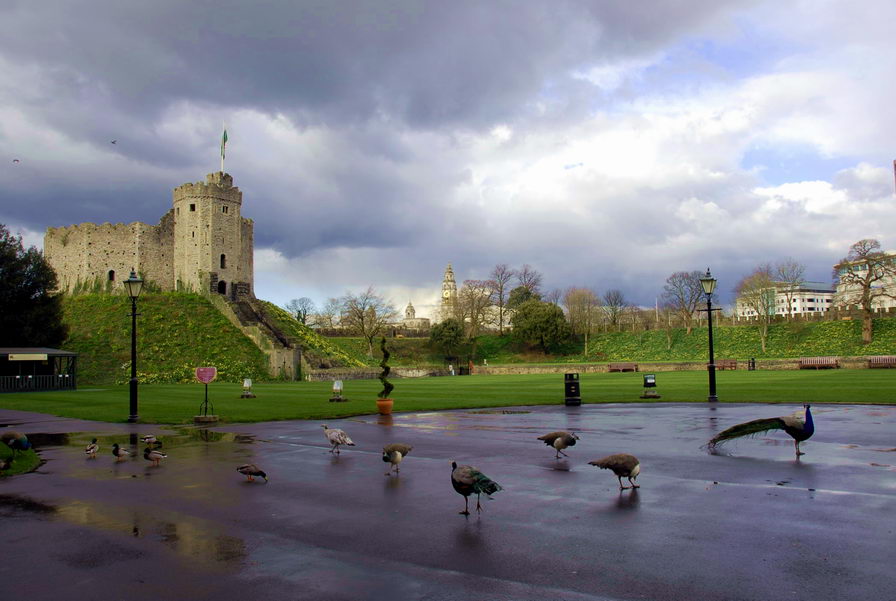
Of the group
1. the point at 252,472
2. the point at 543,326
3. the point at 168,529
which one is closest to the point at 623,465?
the point at 252,472

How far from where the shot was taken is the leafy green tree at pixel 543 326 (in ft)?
308

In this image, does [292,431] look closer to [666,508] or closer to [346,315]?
[666,508]

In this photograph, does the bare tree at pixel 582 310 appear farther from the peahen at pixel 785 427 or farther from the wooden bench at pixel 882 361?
the peahen at pixel 785 427

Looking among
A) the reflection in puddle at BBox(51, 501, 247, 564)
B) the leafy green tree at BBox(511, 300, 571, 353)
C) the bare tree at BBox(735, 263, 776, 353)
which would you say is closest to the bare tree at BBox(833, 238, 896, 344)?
the bare tree at BBox(735, 263, 776, 353)

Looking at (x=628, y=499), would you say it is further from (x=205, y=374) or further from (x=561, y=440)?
(x=205, y=374)

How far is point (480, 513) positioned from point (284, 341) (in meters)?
60.3

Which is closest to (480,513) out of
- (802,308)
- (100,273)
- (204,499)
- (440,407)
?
(204,499)

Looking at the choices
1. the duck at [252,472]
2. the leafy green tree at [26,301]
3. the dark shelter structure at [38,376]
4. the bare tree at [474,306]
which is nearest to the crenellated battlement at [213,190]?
the leafy green tree at [26,301]

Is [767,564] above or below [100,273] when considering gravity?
below

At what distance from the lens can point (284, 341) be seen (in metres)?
66.6

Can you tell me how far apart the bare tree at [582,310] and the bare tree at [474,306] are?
12.9m

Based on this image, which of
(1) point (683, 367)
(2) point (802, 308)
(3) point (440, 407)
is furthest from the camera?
(2) point (802, 308)

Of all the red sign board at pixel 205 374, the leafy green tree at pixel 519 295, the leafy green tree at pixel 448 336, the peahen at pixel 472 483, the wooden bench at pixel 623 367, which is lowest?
the wooden bench at pixel 623 367

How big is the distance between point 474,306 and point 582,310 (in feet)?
55.3
